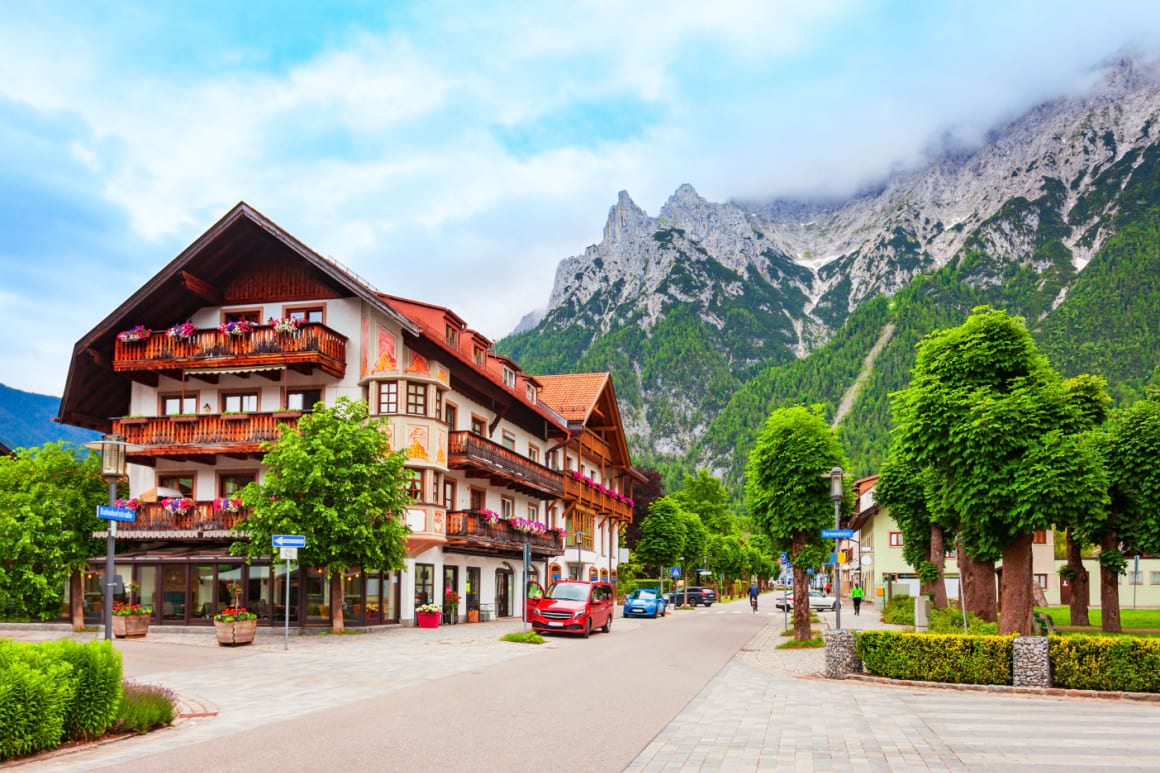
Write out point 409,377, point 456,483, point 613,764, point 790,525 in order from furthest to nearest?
point 456,483, point 409,377, point 790,525, point 613,764

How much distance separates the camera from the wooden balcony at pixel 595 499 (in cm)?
5656

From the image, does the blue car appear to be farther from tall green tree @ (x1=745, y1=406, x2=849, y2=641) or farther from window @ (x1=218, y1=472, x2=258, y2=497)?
window @ (x1=218, y1=472, x2=258, y2=497)

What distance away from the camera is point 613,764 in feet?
35.6

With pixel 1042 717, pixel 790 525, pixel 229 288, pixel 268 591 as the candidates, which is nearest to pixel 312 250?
pixel 229 288

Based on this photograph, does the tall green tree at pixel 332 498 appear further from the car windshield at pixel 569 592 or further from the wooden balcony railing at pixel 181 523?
the car windshield at pixel 569 592

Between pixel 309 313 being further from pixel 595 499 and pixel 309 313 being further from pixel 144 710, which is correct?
pixel 595 499

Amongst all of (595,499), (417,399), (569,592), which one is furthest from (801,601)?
(595,499)

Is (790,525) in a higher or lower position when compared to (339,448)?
lower

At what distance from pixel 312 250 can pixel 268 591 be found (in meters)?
12.1

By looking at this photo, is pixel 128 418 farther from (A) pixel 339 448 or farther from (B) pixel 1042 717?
(B) pixel 1042 717

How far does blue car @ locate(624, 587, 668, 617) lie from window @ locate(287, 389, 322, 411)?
72.9 feet

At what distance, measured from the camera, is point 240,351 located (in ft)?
122

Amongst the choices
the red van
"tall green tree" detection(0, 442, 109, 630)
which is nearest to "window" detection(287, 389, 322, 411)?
"tall green tree" detection(0, 442, 109, 630)

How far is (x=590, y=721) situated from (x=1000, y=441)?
39.5 feet
